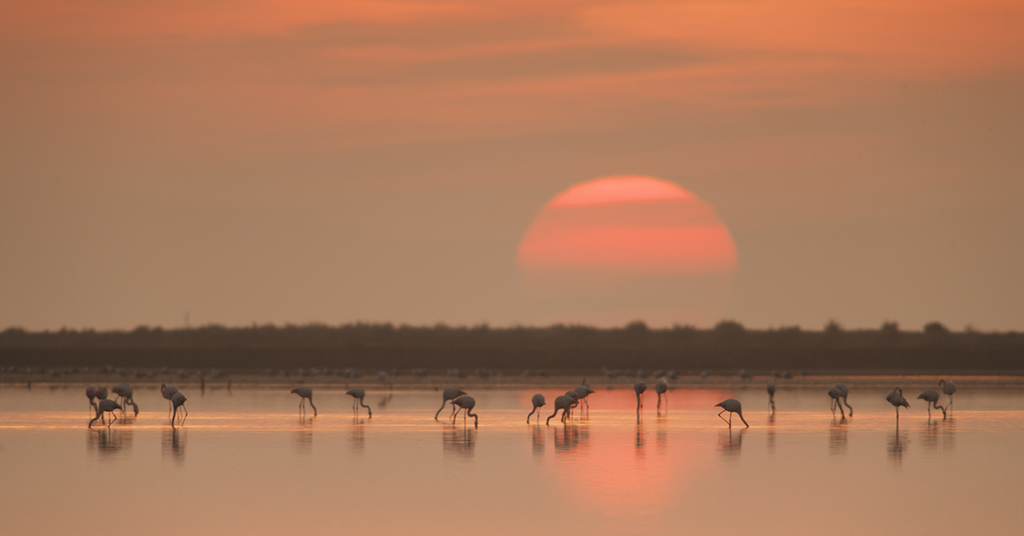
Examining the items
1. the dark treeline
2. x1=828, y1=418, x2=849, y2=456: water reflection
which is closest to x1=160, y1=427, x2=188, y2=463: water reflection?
x1=828, y1=418, x2=849, y2=456: water reflection

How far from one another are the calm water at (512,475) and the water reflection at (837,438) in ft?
0.18

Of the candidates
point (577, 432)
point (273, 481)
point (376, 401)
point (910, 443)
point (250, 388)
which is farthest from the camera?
point (250, 388)

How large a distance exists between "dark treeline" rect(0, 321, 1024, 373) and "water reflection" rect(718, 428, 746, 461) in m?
55.0

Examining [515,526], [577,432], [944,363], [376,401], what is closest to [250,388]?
[376,401]

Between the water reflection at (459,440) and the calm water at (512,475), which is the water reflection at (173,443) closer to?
the calm water at (512,475)

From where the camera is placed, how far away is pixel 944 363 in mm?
94188

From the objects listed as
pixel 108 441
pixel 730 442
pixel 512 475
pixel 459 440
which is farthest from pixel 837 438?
pixel 108 441

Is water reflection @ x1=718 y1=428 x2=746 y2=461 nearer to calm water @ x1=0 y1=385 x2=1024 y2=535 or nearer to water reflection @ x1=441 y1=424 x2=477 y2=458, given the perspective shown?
calm water @ x1=0 y1=385 x2=1024 y2=535

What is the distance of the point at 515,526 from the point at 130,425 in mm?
19401

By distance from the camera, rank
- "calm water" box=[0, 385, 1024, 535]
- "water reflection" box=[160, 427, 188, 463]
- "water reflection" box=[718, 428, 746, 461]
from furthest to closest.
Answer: "water reflection" box=[718, 428, 746, 461] → "water reflection" box=[160, 427, 188, 463] → "calm water" box=[0, 385, 1024, 535]

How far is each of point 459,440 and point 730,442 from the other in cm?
618

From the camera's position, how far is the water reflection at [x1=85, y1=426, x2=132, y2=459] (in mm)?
23734

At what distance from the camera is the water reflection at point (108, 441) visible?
23.7 meters

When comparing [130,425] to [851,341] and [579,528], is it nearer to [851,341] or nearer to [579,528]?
[579,528]
